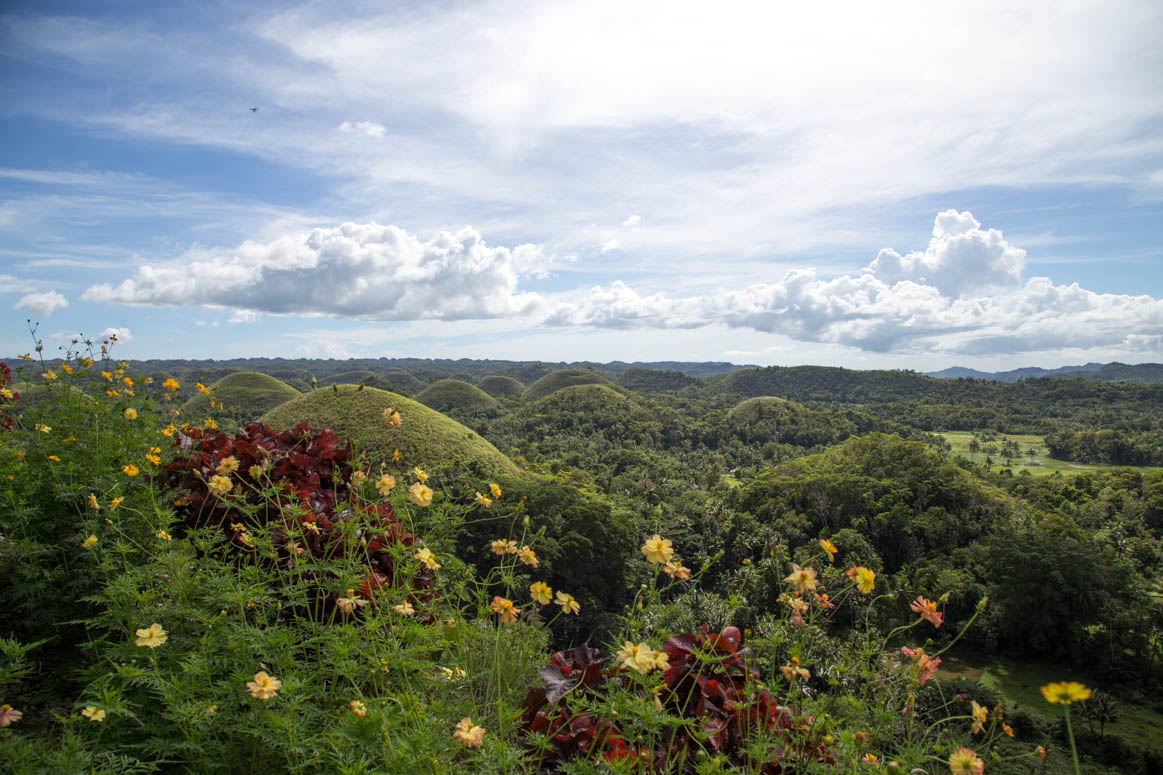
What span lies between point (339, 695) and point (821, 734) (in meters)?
1.67

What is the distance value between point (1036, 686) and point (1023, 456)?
50.1 meters

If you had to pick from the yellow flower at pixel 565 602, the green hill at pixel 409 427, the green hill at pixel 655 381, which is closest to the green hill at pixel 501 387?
the green hill at pixel 655 381

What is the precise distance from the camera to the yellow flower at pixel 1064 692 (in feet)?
3.92

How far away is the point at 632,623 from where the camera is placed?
5.96ft

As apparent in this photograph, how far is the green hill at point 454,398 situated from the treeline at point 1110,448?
65727 millimetres

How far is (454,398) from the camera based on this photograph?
81.9m

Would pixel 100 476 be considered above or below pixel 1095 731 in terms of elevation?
above

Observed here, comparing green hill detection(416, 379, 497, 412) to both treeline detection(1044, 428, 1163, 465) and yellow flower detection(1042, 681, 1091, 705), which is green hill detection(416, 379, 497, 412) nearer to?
treeline detection(1044, 428, 1163, 465)

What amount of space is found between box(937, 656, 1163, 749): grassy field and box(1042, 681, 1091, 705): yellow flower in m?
21.7

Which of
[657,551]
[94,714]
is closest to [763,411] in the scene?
[657,551]

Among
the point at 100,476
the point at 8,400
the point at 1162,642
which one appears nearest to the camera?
the point at 100,476

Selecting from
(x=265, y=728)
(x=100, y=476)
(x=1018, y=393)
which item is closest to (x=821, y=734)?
(x=265, y=728)

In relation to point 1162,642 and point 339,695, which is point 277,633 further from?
point 1162,642

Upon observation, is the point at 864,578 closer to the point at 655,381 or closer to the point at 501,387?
the point at 501,387
